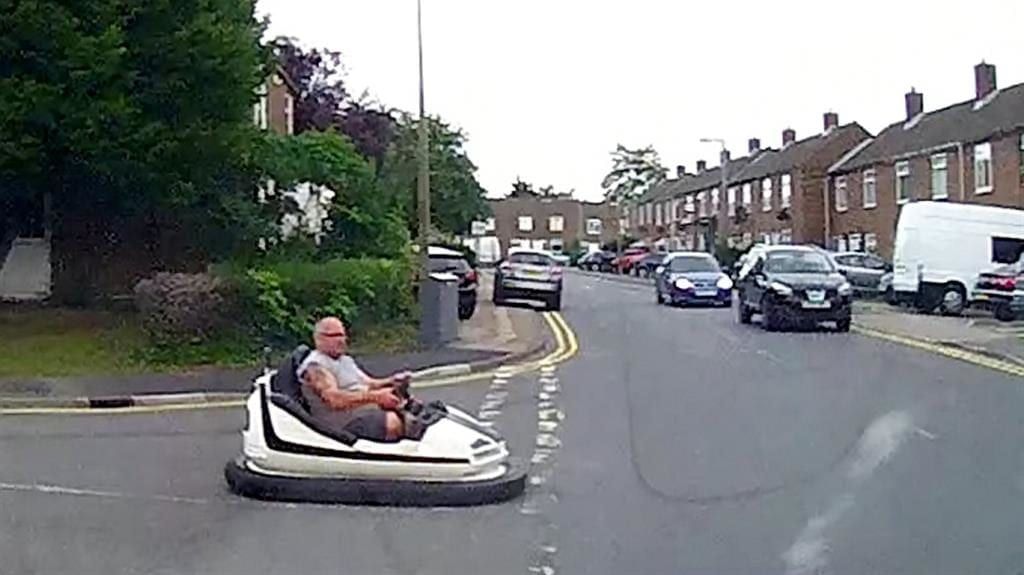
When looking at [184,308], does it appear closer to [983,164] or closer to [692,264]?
[692,264]

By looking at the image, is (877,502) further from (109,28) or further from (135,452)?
(109,28)

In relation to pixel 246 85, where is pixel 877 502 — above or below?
below

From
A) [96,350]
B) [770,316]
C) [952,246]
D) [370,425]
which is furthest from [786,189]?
[370,425]

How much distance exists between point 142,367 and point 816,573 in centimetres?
1539

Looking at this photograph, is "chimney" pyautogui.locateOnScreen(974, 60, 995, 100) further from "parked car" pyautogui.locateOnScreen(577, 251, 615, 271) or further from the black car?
"parked car" pyautogui.locateOnScreen(577, 251, 615, 271)

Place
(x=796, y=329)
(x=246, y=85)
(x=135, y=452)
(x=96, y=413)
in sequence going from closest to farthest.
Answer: (x=135, y=452), (x=96, y=413), (x=246, y=85), (x=796, y=329)

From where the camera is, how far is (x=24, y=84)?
22906mm

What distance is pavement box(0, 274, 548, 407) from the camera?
19391mm

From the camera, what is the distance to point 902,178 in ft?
199

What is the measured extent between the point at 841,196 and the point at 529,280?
30941 millimetres

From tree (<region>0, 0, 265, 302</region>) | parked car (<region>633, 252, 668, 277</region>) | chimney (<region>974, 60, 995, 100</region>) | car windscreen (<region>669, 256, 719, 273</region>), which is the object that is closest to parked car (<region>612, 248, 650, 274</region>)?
parked car (<region>633, 252, 668, 277</region>)

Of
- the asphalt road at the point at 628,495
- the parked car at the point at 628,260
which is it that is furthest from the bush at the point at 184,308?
the parked car at the point at 628,260

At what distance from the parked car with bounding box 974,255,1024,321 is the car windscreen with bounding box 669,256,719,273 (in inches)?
342

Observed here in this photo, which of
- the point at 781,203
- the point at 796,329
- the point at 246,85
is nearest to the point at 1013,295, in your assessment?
the point at 796,329
